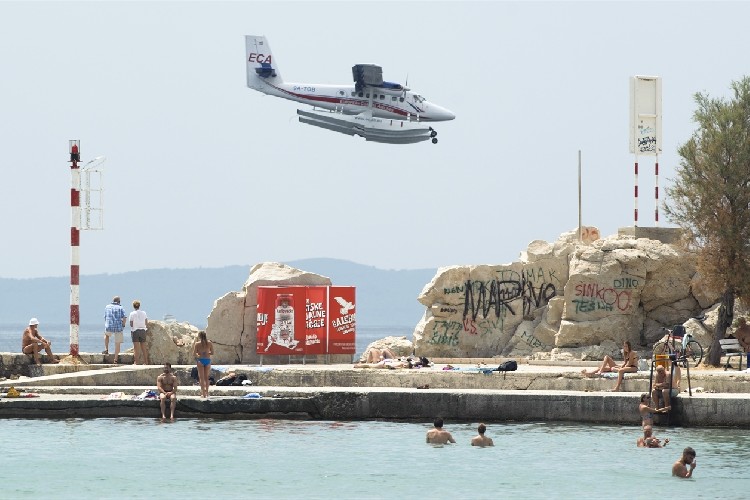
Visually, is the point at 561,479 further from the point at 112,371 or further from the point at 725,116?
the point at 725,116

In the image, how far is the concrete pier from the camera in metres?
27.6

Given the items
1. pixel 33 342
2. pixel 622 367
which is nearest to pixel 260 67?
pixel 33 342

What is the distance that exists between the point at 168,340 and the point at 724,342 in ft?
43.3

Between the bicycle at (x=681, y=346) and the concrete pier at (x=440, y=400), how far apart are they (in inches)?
34.1

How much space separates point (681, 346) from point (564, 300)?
4623 mm

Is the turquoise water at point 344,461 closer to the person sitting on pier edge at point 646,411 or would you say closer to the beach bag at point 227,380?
the person sitting on pier edge at point 646,411

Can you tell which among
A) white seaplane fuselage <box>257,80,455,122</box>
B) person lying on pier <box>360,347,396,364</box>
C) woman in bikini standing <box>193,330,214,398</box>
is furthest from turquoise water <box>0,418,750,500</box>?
white seaplane fuselage <box>257,80,455,122</box>

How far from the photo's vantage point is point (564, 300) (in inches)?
1407

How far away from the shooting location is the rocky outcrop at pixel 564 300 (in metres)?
35.4

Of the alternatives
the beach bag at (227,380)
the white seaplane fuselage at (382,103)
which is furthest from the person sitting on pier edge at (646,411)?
the white seaplane fuselage at (382,103)

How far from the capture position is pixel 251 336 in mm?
34812

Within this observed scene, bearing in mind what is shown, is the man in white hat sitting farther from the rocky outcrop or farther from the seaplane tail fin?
the seaplane tail fin

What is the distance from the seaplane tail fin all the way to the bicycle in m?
38.2

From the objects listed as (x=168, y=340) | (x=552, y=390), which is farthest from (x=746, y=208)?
(x=168, y=340)
